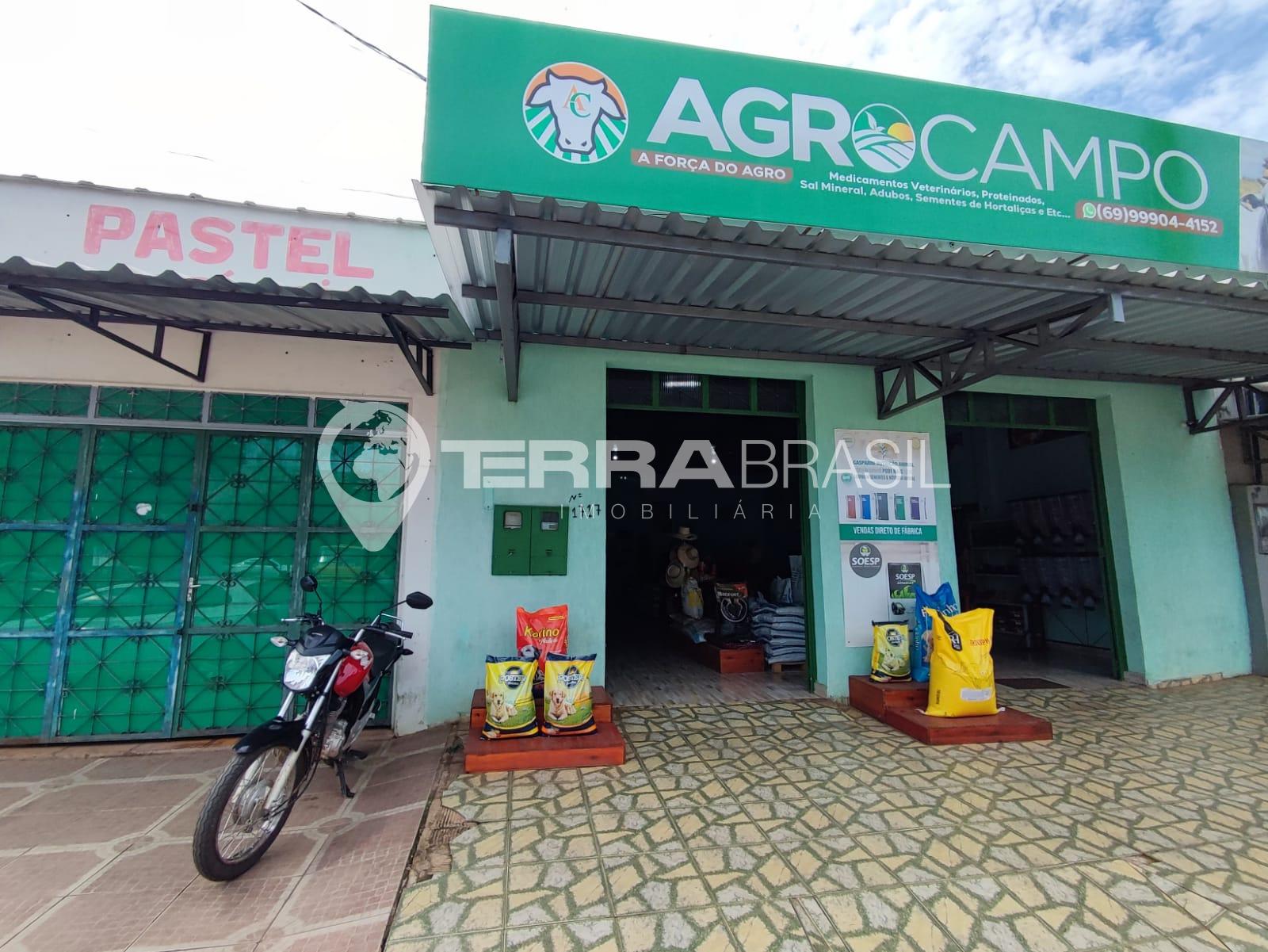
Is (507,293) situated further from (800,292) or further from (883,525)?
(883,525)

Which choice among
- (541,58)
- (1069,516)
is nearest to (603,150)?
(541,58)

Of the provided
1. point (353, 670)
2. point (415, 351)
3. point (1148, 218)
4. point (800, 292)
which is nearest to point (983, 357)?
point (1148, 218)

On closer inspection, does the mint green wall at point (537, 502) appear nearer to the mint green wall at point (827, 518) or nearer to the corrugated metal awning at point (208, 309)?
the mint green wall at point (827, 518)

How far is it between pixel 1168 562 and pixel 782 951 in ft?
19.4

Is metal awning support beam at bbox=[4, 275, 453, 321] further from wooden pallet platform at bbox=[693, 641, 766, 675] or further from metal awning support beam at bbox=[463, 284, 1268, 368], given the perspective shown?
wooden pallet platform at bbox=[693, 641, 766, 675]

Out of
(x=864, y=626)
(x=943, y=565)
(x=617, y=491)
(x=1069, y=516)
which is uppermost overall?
(x=617, y=491)

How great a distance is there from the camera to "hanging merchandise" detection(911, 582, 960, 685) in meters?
4.17

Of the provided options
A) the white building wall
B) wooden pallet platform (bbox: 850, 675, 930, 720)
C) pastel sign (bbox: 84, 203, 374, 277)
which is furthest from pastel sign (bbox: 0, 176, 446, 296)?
wooden pallet platform (bbox: 850, 675, 930, 720)

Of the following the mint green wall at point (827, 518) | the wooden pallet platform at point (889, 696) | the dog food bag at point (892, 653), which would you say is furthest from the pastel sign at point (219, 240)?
the wooden pallet platform at point (889, 696)

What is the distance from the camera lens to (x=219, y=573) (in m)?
3.83

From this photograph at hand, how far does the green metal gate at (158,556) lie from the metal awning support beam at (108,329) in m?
0.26

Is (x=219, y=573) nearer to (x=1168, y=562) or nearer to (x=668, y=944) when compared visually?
(x=668, y=944)

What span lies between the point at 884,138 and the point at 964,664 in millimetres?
3376

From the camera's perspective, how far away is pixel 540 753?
3174 mm
